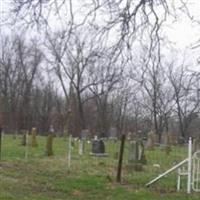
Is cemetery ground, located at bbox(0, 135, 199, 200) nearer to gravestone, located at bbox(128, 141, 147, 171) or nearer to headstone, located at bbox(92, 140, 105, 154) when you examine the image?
gravestone, located at bbox(128, 141, 147, 171)

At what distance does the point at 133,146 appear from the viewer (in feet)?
76.3

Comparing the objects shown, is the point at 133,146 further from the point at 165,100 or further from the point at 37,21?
the point at 165,100

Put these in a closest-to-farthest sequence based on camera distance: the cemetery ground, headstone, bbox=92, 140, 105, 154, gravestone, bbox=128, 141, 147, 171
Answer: the cemetery ground < gravestone, bbox=128, 141, 147, 171 < headstone, bbox=92, 140, 105, 154

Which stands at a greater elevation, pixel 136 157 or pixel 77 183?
pixel 136 157

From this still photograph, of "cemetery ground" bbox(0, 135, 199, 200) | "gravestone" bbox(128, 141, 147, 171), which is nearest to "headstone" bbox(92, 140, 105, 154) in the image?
"gravestone" bbox(128, 141, 147, 171)

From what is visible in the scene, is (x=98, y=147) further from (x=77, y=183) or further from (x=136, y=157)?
(x=77, y=183)

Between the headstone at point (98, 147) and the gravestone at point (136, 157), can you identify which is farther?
the headstone at point (98, 147)

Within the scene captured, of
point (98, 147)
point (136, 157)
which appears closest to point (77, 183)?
point (136, 157)

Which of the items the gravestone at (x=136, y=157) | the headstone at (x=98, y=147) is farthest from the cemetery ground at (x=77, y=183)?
the headstone at (x=98, y=147)

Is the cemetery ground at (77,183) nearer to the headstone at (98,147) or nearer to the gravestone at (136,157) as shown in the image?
the gravestone at (136,157)

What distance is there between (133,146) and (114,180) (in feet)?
18.4

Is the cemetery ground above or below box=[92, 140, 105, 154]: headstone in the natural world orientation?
below

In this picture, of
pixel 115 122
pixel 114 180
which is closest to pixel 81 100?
pixel 115 122

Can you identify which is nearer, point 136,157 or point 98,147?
point 136,157
